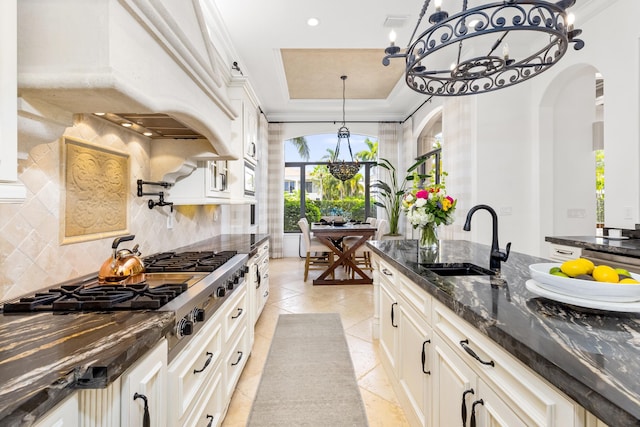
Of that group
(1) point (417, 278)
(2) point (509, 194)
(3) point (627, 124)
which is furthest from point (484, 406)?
(2) point (509, 194)

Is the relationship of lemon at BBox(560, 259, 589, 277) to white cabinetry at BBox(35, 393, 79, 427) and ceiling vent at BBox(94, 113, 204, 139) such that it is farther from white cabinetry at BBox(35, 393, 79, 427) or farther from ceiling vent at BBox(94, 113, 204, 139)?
ceiling vent at BBox(94, 113, 204, 139)

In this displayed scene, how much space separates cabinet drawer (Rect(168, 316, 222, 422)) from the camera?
1070 mm

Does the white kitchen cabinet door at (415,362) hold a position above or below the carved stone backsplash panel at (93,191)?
below

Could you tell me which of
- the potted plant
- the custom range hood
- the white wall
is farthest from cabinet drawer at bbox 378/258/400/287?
the potted plant

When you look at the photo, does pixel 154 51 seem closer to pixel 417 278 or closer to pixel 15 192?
pixel 15 192

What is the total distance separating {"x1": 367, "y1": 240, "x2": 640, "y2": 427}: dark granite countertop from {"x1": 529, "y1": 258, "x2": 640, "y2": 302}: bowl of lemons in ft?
0.20

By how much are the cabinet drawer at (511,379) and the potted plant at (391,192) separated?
530 cm

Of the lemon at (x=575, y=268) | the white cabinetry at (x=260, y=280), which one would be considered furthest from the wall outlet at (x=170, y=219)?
the lemon at (x=575, y=268)

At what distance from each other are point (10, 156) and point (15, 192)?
0.10m

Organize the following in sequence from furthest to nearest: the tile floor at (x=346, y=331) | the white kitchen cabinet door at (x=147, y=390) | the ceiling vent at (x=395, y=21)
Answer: the ceiling vent at (x=395, y=21)
the tile floor at (x=346, y=331)
the white kitchen cabinet door at (x=147, y=390)

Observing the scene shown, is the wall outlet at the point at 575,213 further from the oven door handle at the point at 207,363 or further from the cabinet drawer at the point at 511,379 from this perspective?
the oven door handle at the point at 207,363

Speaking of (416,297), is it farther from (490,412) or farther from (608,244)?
(608,244)

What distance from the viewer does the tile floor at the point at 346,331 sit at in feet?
6.12

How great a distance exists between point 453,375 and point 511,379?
362mm
